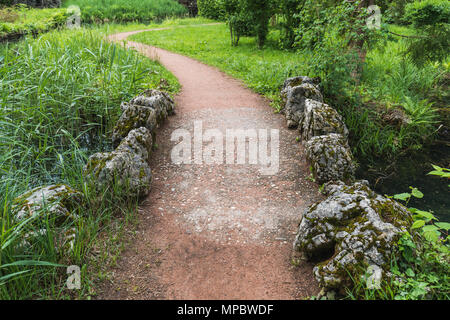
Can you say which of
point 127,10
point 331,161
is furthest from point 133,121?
point 127,10

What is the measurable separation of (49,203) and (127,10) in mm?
23031

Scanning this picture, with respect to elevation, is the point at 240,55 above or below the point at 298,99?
above

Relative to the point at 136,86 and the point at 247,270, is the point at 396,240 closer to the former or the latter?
the point at 247,270

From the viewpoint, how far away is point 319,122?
5188mm

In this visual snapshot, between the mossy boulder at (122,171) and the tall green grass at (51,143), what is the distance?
158 mm

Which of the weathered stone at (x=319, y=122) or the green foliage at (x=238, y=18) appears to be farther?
the green foliage at (x=238, y=18)

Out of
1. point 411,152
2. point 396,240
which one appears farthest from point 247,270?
point 411,152

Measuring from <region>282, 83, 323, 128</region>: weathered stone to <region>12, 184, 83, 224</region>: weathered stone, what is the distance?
167 inches

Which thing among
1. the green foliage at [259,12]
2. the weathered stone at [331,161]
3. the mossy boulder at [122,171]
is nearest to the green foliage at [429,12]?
the weathered stone at [331,161]

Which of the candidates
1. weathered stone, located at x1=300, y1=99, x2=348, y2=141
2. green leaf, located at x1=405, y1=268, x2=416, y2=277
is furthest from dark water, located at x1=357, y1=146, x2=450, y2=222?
green leaf, located at x1=405, y1=268, x2=416, y2=277

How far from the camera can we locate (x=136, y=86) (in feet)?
22.8

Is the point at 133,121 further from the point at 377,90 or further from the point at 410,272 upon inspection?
the point at 377,90

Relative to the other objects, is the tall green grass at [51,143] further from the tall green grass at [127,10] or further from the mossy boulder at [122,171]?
the tall green grass at [127,10]

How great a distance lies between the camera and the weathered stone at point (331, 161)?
440cm
